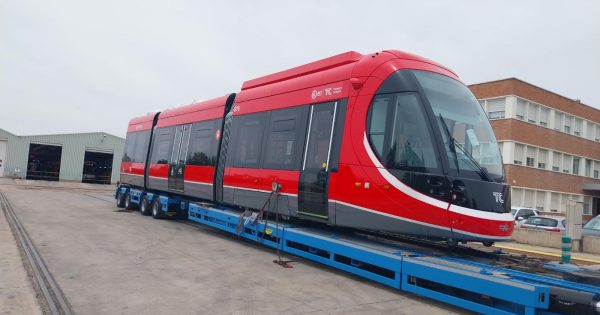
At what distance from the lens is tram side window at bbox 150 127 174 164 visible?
15422 mm

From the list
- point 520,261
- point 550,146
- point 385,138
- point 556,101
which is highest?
point 556,101

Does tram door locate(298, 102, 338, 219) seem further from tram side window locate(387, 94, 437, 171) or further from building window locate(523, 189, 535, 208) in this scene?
building window locate(523, 189, 535, 208)

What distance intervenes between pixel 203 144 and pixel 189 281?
255 inches

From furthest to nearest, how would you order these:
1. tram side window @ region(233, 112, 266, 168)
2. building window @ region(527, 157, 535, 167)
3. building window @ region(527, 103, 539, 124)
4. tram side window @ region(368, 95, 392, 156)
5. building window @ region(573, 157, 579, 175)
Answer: building window @ region(573, 157, 579, 175)
building window @ region(527, 157, 535, 167)
building window @ region(527, 103, 539, 124)
tram side window @ region(233, 112, 266, 168)
tram side window @ region(368, 95, 392, 156)

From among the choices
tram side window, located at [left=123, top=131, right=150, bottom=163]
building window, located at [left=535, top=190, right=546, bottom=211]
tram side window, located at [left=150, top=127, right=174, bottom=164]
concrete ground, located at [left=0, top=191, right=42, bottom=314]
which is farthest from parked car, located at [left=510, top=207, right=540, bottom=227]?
concrete ground, located at [left=0, top=191, right=42, bottom=314]

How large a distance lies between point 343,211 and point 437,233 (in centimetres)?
174

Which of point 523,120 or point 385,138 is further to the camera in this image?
point 523,120

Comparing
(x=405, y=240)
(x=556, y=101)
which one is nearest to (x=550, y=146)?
(x=556, y=101)

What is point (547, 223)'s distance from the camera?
709 inches

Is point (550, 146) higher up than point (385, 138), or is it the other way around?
point (550, 146)

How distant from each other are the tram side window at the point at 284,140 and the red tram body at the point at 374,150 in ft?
0.07

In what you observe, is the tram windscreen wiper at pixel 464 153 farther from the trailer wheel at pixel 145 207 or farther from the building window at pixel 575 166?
the building window at pixel 575 166

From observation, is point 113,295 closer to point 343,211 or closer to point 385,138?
point 343,211

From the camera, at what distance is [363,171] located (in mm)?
7457
